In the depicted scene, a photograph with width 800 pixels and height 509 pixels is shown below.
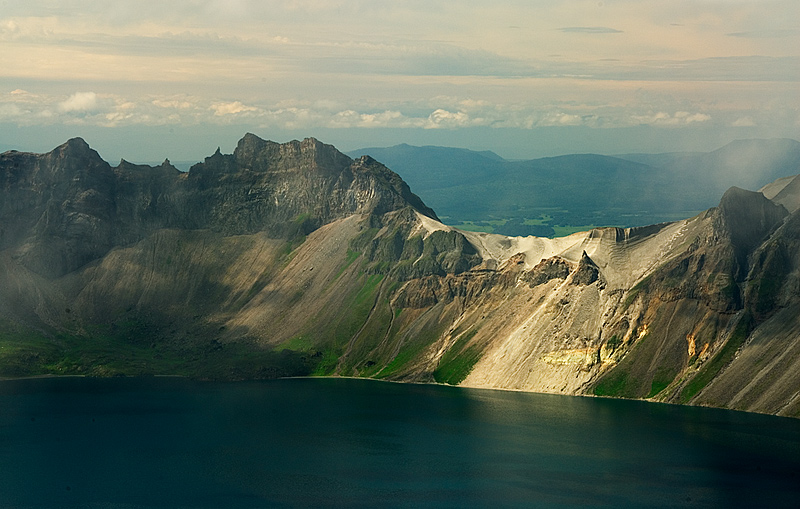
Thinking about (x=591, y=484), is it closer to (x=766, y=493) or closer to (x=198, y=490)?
(x=766, y=493)

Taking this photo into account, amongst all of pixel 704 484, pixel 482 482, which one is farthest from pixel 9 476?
pixel 704 484

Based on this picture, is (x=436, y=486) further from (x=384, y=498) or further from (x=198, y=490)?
(x=198, y=490)

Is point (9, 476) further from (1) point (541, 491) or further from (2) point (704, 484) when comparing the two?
(2) point (704, 484)

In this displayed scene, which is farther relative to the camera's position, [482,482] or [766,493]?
[482,482]

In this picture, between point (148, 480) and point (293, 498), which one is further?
point (148, 480)

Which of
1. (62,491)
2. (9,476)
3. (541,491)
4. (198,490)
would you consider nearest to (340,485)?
(198,490)

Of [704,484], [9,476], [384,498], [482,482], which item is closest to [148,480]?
[9,476]

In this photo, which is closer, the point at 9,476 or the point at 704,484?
the point at 704,484
